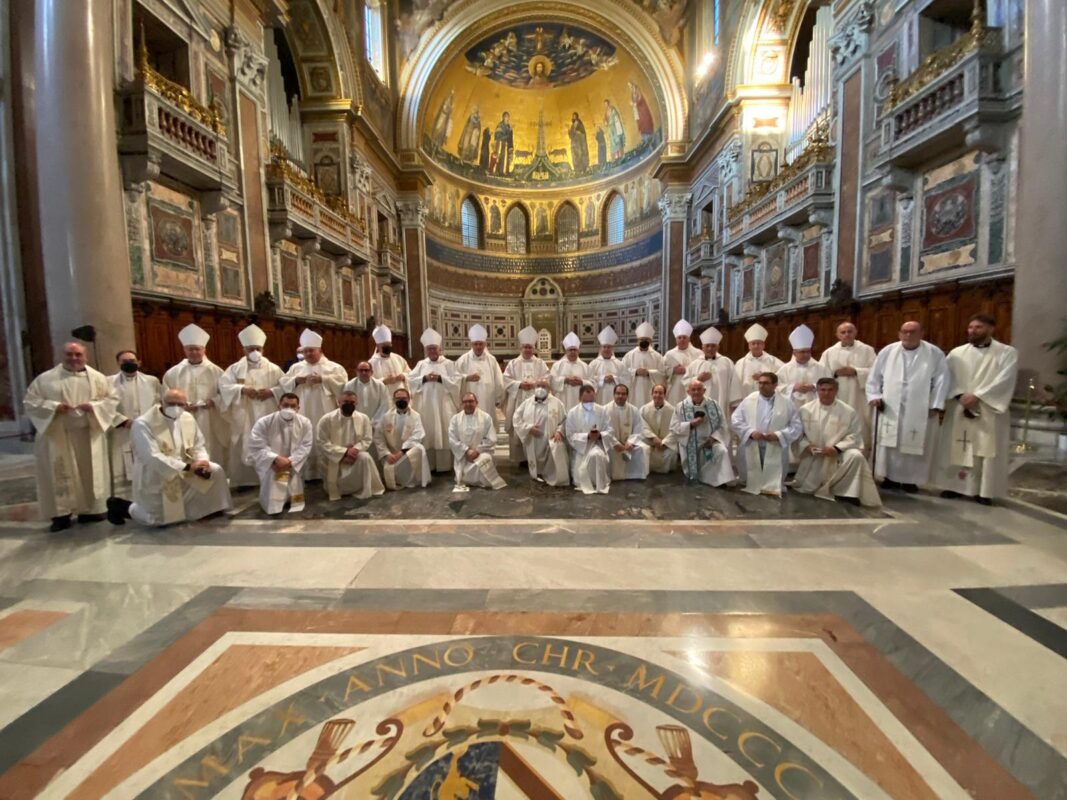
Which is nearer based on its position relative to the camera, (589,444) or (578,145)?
(589,444)

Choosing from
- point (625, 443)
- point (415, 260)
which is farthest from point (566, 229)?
point (625, 443)

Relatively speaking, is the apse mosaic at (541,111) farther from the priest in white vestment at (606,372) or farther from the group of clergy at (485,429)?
the group of clergy at (485,429)

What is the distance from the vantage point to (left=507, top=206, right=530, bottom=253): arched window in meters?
25.2

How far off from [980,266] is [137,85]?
44.7ft

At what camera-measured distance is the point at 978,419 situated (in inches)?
184

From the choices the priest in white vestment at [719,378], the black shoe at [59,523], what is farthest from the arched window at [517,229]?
the black shoe at [59,523]

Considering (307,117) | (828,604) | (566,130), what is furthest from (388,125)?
(828,604)

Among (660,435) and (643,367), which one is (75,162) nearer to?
(643,367)

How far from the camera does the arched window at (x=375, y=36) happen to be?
17.0 m

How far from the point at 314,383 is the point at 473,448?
101 inches

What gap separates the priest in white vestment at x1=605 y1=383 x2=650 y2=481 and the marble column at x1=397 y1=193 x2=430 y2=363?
15.5 metres

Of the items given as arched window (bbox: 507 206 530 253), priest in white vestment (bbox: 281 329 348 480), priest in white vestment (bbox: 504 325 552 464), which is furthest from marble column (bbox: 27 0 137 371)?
arched window (bbox: 507 206 530 253)

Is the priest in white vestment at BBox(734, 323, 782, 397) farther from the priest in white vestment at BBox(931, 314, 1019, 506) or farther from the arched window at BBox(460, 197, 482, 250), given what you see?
the arched window at BBox(460, 197, 482, 250)

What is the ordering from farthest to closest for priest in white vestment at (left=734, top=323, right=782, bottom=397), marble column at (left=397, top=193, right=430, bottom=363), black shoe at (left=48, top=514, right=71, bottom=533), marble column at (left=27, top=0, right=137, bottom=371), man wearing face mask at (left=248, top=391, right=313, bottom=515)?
1. marble column at (left=397, top=193, right=430, bottom=363)
2. priest in white vestment at (left=734, top=323, right=782, bottom=397)
3. marble column at (left=27, top=0, right=137, bottom=371)
4. man wearing face mask at (left=248, top=391, right=313, bottom=515)
5. black shoe at (left=48, top=514, right=71, bottom=533)
